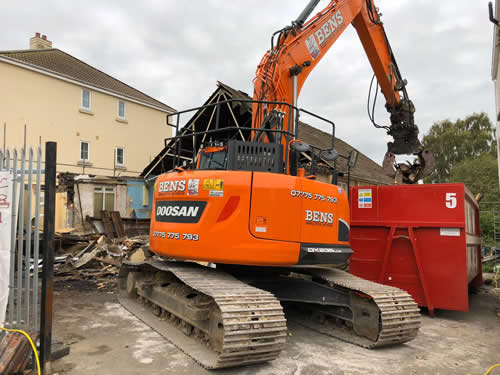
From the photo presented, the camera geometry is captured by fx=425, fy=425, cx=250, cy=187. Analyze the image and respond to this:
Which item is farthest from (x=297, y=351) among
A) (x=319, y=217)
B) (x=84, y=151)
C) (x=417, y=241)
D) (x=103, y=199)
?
(x=84, y=151)

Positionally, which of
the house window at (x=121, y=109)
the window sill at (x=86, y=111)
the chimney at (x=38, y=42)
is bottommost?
the window sill at (x=86, y=111)

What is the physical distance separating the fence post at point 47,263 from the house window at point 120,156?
20.7m

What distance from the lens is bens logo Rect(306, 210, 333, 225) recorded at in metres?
5.31

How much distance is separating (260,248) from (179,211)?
122cm

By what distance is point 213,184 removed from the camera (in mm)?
5176

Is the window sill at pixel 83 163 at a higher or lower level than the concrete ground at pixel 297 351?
higher

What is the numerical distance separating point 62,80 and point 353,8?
58.3ft

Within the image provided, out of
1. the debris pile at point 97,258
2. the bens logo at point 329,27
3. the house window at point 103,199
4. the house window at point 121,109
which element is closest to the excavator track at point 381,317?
the bens logo at point 329,27

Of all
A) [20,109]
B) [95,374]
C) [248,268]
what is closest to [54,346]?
[95,374]

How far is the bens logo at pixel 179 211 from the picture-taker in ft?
17.2

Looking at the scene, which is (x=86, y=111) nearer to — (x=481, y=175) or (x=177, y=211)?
(x=177, y=211)

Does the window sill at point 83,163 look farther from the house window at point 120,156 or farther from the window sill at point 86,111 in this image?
the window sill at point 86,111

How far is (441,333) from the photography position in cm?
611

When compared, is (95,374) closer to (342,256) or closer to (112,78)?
(342,256)
